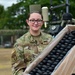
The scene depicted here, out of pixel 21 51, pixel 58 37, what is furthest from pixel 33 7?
pixel 58 37

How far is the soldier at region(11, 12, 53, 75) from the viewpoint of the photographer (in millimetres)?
2924

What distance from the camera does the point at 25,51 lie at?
296 centimetres

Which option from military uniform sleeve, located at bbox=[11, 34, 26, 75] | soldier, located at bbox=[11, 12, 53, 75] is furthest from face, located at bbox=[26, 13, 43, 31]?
military uniform sleeve, located at bbox=[11, 34, 26, 75]

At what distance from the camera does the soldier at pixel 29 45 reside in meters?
2.92

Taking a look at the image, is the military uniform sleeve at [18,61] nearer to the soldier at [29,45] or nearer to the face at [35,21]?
the soldier at [29,45]

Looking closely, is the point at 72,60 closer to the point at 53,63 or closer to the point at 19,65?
the point at 53,63

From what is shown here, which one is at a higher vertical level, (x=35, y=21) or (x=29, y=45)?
(x=35, y=21)

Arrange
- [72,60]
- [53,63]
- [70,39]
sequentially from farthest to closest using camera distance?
[70,39] → [53,63] → [72,60]

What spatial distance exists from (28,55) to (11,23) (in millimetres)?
49367

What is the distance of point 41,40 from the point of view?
3047 mm

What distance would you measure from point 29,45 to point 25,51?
0.07 m

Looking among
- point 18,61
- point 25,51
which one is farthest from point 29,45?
point 18,61

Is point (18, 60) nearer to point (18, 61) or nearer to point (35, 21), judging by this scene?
point (18, 61)

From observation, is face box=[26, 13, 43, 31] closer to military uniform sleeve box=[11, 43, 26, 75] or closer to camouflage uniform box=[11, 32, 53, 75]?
camouflage uniform box=[11, 32, 53, 75]
